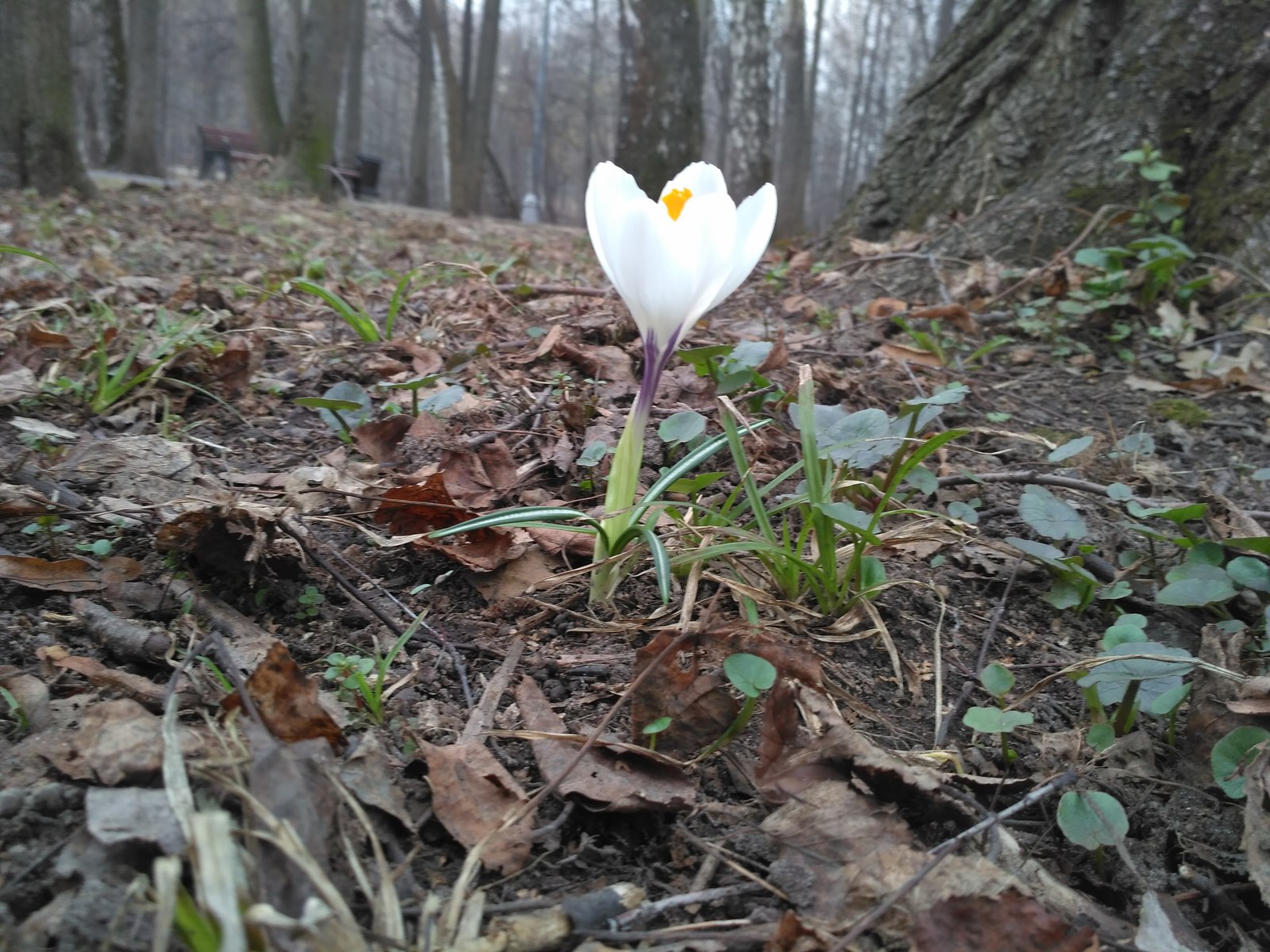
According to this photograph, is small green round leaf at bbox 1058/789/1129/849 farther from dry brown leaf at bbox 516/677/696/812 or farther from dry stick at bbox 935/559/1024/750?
dry brown leaf at bbox 516/677/696/812

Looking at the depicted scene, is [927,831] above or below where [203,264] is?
below

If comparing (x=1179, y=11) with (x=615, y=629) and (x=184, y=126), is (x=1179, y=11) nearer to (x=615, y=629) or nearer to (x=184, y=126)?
(x=615, y=629)

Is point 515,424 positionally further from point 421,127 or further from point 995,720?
point 421,127

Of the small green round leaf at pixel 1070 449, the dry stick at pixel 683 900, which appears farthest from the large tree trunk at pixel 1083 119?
the dry stick at pixel 683 900

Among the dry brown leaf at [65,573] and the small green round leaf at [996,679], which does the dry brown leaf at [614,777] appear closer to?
the small green round leaf at [996,679]

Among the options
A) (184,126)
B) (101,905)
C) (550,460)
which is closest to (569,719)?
(101,905)

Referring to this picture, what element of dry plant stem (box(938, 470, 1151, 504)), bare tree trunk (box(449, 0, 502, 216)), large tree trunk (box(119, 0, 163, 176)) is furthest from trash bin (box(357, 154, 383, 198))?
dry plant stem (box(938, 470, 1151, 504))

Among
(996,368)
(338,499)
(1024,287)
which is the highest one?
(1024,287)
